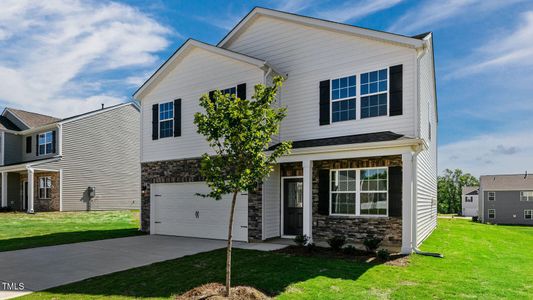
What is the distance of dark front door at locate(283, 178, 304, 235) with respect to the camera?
12141 millimetres

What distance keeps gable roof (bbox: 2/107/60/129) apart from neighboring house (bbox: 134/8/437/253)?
1783 centimetres

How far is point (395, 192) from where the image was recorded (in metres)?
10.1

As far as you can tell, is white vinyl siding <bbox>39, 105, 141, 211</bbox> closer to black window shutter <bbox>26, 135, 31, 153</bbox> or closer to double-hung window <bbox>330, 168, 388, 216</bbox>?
black window shutter <bbox>26, 135, 31, 153</bbox>

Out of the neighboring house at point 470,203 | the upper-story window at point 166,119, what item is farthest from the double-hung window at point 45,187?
the neighboring house at point 470,203

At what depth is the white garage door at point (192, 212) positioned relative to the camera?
12266 mm

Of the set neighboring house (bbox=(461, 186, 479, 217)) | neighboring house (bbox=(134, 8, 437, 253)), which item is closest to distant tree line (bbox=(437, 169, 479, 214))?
neighboring house (bbox=(461, 186, 479, 217))

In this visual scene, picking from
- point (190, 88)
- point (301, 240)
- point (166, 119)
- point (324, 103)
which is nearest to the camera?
point (301, 240)

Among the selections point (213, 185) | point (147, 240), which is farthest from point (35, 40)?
point (213, 185)

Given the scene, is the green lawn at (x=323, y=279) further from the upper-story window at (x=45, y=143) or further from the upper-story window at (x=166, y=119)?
the upper-story window at (x=45, y=143)

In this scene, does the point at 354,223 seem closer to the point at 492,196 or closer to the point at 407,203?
the point at 407,203

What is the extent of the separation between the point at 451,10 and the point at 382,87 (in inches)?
154

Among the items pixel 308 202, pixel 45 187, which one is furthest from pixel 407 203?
pixel 45 187

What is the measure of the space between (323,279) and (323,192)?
4608mm

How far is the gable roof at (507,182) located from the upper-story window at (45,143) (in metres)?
44.8
